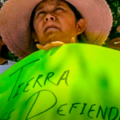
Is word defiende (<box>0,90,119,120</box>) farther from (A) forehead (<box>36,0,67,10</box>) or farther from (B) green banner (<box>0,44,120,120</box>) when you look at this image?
(A) forehead (<box>36,0,67,10</box>)

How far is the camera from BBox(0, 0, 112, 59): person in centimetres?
94

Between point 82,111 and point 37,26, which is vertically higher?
point 37,26

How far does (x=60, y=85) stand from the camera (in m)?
0.67

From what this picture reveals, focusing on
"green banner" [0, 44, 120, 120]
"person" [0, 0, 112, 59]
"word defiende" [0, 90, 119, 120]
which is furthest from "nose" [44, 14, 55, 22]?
"word defiende" [0, 90, 119, 120]

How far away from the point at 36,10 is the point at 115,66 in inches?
15.8

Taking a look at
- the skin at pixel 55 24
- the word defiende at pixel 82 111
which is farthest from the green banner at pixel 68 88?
the skin at pixel 55 24

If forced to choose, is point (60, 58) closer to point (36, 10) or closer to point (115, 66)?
point (115, 66)

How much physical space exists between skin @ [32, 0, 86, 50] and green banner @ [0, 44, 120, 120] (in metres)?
0.18

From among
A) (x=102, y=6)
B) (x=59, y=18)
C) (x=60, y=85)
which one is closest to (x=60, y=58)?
(x=60, y=85)

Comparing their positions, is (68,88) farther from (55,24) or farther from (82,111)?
(55,24)

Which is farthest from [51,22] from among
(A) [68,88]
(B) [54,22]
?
(A) [68,88]

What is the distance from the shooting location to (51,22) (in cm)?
93

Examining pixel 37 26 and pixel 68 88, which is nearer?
pixel 68 88

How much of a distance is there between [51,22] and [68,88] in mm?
308
